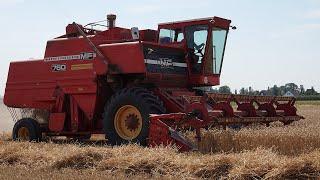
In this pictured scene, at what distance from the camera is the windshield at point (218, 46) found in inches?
487

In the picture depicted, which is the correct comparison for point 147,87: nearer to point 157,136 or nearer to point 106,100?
point 106,100

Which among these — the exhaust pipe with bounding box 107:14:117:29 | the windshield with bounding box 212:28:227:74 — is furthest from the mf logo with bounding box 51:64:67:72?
the windshield with bounding box 212:28:227:74

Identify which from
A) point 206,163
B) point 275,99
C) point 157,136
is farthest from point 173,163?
point 275,99

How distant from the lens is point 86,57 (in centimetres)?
1226

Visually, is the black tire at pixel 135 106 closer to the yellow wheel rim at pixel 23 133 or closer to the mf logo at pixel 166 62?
the mf logo at pixel 166 62

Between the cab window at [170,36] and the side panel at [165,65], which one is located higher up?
the cab window at [170,36]

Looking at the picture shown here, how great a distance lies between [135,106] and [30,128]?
146 inches

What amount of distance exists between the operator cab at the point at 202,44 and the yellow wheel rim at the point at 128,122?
6.92 feet

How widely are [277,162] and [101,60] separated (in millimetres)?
6030

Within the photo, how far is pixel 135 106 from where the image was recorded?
1077cm

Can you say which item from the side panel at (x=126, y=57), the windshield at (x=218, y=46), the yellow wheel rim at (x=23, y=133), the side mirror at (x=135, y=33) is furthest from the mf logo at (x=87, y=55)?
the windshield at (x=218, y=46)

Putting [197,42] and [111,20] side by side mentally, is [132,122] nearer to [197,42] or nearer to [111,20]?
[197,42]

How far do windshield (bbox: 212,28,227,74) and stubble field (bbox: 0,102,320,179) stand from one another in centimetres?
343

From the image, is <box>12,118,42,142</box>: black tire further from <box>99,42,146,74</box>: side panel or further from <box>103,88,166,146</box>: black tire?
<box>99,42,146,74</box>: side panel
